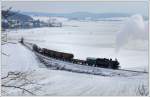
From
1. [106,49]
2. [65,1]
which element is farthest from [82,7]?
[106,49]

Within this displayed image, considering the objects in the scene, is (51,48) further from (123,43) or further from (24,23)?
(123,43)

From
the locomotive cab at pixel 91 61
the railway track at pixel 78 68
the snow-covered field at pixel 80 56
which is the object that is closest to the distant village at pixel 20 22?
the snow-covered field at pixel 80 56

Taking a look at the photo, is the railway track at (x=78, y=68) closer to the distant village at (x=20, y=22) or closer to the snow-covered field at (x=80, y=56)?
the snow-covered field at (x=80, y=56)

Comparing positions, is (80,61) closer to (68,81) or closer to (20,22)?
(68,81)

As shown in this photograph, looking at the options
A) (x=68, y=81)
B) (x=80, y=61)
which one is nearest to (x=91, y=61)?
(x=80, y=61)

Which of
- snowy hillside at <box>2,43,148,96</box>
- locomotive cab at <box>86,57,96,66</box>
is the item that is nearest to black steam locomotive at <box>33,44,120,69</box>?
locomotive cab at <box>86,57,96,66</box>

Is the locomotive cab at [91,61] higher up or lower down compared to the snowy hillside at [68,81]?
higher up

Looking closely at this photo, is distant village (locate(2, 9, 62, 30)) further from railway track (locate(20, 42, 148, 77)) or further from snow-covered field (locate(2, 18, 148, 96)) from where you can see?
railway track (locate(20, 42, 148, 77))
